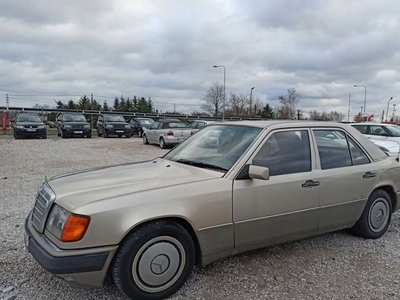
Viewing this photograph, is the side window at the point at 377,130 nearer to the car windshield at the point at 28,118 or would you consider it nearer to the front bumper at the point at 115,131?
the front bumper at the point at 115,131

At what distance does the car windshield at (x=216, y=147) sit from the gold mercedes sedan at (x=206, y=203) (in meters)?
0.02

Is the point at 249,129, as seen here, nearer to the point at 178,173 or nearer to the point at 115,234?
the point at 178,173

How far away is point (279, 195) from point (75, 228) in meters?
1.89

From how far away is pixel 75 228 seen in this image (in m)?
2.34

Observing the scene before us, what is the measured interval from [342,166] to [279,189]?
107 centimetres

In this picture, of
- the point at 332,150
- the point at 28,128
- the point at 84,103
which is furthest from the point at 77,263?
the point at 84,103

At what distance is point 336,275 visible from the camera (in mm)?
3092

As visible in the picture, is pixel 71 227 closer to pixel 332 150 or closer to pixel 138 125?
pixel 332 150

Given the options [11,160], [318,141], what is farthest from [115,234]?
[11,160]

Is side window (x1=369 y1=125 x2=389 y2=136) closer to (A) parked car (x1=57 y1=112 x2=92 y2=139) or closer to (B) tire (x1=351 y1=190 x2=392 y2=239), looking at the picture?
(B) tire (x1=351 y1=190 x2=392 y2=239)

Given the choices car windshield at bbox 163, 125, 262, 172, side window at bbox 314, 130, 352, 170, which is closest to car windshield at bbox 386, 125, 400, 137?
side window at bbox 314, 130, 352, 170

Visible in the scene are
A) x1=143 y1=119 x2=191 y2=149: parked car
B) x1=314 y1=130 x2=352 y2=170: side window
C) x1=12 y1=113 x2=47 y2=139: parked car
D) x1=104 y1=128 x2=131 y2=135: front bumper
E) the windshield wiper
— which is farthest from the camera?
x1=104 y1=128 x2=131 y2=135: front bumper

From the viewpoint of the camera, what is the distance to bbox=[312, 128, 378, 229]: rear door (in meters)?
3.47

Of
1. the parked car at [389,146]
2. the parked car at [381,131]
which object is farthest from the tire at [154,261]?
the parked car at [381,131]
